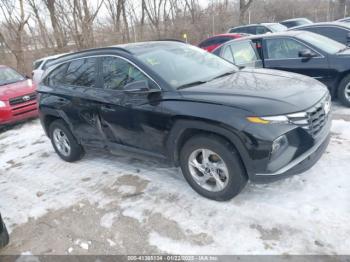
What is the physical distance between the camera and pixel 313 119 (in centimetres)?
322

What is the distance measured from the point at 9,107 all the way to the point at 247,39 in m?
5.96

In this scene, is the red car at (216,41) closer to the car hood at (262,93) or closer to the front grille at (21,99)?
the front grille at (21,99)

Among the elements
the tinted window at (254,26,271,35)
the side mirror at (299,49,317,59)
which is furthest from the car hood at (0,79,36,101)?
the tinted window at (254,26,271,35)

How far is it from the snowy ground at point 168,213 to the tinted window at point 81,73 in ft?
4.41

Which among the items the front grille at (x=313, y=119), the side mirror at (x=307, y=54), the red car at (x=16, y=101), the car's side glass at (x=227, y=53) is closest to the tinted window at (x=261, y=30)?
the car's side glass at (x=227, y=53)

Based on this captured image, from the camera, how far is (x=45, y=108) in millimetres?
5355

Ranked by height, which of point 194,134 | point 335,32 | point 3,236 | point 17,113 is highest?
point 335,32

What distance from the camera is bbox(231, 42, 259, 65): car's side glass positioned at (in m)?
7.05

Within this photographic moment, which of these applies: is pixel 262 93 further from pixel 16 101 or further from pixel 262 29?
pixel 262 29

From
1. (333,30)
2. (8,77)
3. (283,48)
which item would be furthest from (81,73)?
(333,30)

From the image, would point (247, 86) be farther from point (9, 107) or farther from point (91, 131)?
point (9, 107)

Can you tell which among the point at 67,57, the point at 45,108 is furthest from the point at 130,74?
the point at 45,108

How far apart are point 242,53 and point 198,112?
14.5 ft

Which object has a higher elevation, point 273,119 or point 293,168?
point 273,119
